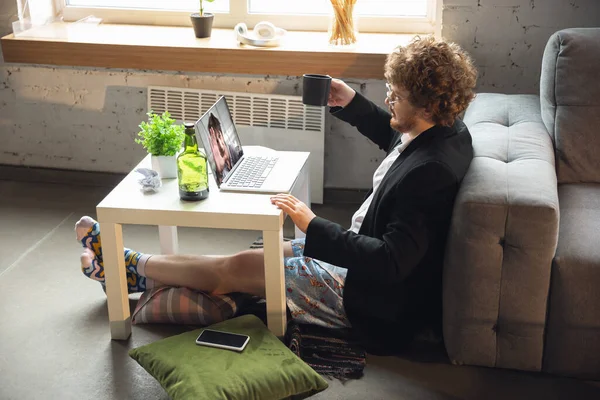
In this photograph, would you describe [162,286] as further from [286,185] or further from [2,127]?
[2,127]

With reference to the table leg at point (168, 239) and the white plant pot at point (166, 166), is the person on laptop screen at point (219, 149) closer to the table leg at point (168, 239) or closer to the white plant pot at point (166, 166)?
the white plant pot at point (166, 166)

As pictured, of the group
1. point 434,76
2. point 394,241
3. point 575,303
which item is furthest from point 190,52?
point 575,303

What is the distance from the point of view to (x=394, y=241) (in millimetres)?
2088

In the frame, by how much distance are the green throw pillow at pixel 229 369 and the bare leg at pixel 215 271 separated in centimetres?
21

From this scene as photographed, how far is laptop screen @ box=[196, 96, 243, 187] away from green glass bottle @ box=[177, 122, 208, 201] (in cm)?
4

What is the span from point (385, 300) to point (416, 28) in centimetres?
161

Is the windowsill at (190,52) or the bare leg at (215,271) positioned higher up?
the windowsill at (190,52)

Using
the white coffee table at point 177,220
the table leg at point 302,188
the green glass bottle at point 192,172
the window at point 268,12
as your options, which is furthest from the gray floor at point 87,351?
the window at point 268,12

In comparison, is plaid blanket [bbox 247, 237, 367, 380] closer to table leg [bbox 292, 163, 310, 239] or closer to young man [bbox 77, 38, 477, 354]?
young man [bbox 77, 38, 477, 354]

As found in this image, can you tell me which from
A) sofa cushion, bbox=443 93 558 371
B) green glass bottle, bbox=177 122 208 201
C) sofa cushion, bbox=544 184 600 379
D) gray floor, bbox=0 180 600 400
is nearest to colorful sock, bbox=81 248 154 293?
gray floor, bbox=0 180 600 400

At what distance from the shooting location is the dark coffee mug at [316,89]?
8.09 ft

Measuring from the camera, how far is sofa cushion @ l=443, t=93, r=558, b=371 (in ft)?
6.89

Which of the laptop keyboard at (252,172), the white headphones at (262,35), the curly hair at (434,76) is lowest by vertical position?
the laptop keyboard at (252,172)

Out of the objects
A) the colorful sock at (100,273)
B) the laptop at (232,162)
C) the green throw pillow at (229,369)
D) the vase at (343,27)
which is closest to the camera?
the green throw pillow at (229,369)
